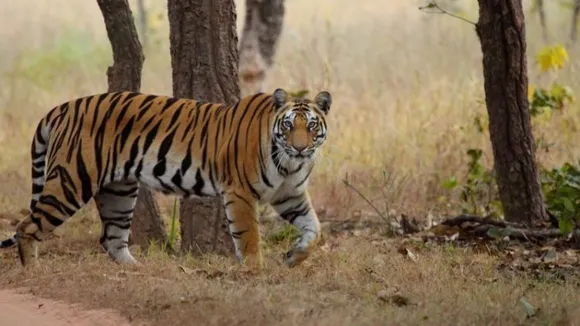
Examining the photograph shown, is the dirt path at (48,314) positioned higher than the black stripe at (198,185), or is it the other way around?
the black stripe at (198,185)

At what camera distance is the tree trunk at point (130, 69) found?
938 centimetres

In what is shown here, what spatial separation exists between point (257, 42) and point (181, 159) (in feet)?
23.2

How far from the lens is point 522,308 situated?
623 centimetres

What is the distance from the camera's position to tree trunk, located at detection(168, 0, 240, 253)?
28.4 ft

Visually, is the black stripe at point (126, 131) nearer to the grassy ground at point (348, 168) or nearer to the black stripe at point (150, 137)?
the black stripe at point (150, 137)

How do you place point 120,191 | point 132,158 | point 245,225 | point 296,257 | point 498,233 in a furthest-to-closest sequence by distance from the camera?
point 498,233
point 120,191
point 132,158
point 296,257
point 245,225

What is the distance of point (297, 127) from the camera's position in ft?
24.7

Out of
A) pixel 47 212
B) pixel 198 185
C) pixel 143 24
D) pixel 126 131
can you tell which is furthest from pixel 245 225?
pixel 143 24

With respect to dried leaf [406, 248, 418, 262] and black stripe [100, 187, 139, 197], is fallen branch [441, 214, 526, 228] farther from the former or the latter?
black stripe [100, 187, 139, 197]

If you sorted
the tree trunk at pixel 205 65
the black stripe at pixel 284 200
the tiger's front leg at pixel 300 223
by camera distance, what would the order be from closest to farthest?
the tiger's front leg at pixel 300 223
the black stripe at pixel 284 200
the tree trunk at pixel 205 65

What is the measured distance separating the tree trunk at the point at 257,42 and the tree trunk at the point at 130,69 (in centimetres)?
538

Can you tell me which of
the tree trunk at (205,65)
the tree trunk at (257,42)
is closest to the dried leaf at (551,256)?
the tree trunk at (205,65)

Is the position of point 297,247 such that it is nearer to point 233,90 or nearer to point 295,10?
point 233,90

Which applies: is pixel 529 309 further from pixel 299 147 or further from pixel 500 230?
pixel 500 230
